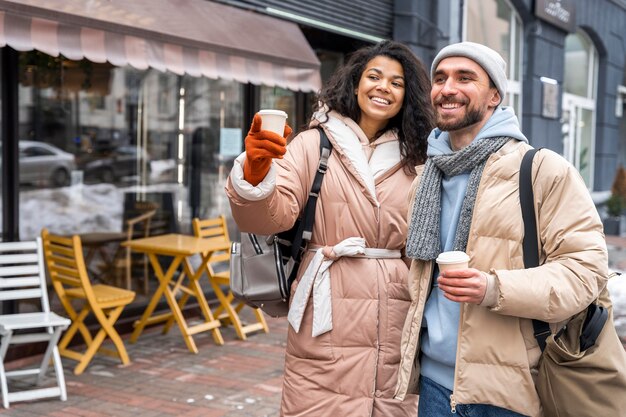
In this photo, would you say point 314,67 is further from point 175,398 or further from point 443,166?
point 443,166

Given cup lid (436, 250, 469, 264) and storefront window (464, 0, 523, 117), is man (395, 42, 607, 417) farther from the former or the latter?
storefront window (464, 0, 523, 117)

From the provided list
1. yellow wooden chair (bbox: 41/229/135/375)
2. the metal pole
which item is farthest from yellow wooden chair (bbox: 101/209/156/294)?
the metal pole

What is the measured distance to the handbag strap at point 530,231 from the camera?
→ 213 cm

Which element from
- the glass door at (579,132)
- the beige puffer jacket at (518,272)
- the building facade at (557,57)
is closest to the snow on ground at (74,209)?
the building facade at (557,57)


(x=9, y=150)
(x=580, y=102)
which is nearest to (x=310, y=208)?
(x=9, y=150)

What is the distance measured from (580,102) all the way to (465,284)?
48.9 ft

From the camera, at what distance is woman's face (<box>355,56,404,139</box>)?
9.30ft

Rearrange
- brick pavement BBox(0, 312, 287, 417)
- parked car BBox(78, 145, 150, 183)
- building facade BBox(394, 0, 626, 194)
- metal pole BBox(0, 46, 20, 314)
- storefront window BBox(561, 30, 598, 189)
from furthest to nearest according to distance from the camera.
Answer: storefront window BBox(561, 30, 598, 189) < building facade BBox(394, 0, 626, 194) < parked car BBox(78, 145, 150, 183) < metal pole BBox(0, 46, 20, 314) < brick pavement BBox(0, 312, 287, 417)

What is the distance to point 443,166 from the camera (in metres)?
2.37

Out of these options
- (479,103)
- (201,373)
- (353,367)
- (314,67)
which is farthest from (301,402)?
(314,67)

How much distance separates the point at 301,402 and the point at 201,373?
2930 mm

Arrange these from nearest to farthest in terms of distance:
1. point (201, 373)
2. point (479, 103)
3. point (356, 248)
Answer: point (479, 103) → point (356, 248) → point (201, 373)

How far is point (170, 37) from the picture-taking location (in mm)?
5211

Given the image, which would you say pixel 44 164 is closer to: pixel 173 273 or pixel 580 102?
pixel 173 273
